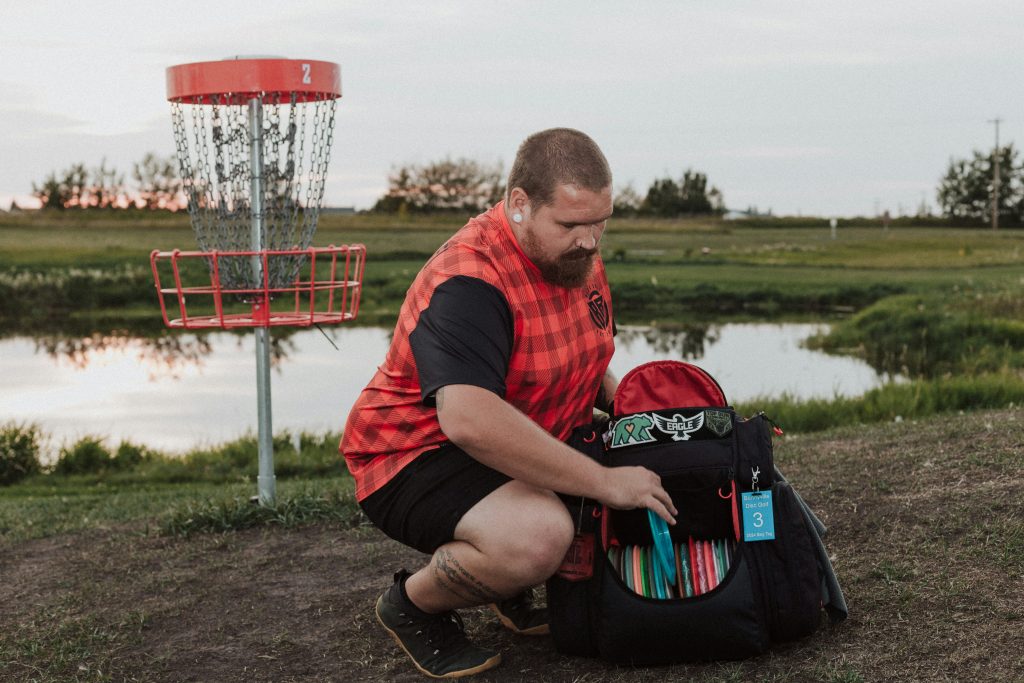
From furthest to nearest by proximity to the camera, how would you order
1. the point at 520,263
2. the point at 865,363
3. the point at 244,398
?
1. the point at 865,363
2. the point at 244,398
3. the point at 520,263

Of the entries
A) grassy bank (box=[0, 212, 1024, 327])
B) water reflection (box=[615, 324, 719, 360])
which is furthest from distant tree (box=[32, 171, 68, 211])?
water reflection (box=[615, 324, 719, 360])

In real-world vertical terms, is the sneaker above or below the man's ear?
below

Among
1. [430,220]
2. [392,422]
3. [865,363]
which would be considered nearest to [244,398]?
[865,363]

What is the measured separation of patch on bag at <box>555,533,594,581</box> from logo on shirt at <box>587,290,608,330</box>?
0.69m

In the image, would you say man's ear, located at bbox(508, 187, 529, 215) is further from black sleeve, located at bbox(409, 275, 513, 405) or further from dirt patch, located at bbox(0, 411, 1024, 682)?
dirt patch, located at bbox(0, 411, 1024, 682)

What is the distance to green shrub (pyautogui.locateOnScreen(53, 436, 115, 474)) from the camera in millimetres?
10500

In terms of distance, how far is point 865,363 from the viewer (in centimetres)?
1866

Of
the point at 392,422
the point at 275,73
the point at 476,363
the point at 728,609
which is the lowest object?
the point at 728,609

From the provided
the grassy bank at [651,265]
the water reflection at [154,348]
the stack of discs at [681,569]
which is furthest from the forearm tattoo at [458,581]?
the grassy bank at [651,265]

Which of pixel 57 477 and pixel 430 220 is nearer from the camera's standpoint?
pixel 57 477

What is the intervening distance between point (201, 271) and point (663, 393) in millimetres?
29407

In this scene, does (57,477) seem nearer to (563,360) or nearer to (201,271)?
(563,360)

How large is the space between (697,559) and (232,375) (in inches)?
682

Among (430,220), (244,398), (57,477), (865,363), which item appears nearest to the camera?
(57,477)
